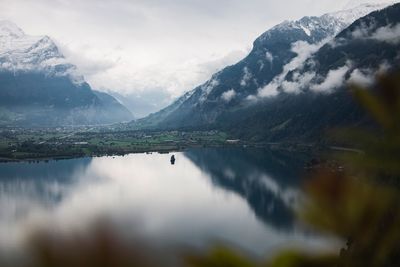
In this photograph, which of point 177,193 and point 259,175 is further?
point 259,175

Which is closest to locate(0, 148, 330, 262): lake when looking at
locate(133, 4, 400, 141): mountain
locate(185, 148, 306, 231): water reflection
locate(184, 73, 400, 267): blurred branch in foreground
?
locate(185, 148, 306, 231): water reflection

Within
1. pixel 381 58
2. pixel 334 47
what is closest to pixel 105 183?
pixel 381 58

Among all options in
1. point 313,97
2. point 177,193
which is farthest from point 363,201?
point 313,97

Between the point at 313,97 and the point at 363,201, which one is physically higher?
the point at 313,97

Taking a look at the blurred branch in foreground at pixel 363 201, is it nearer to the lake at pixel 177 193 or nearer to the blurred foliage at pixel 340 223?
the blurred foliage at pixel 340 223

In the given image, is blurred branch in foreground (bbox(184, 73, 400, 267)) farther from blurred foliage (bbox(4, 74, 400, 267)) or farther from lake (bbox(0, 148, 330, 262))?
lake (bbox(0, 148, 330, 262))

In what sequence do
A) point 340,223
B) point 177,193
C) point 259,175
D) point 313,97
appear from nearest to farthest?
point 340,223, point 177,193, point 259,175, point 313,97

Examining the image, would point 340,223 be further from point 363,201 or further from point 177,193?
point 177,193

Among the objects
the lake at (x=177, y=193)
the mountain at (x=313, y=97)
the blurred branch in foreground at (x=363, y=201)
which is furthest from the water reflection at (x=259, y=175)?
the mountain at (x=313, y=97)
